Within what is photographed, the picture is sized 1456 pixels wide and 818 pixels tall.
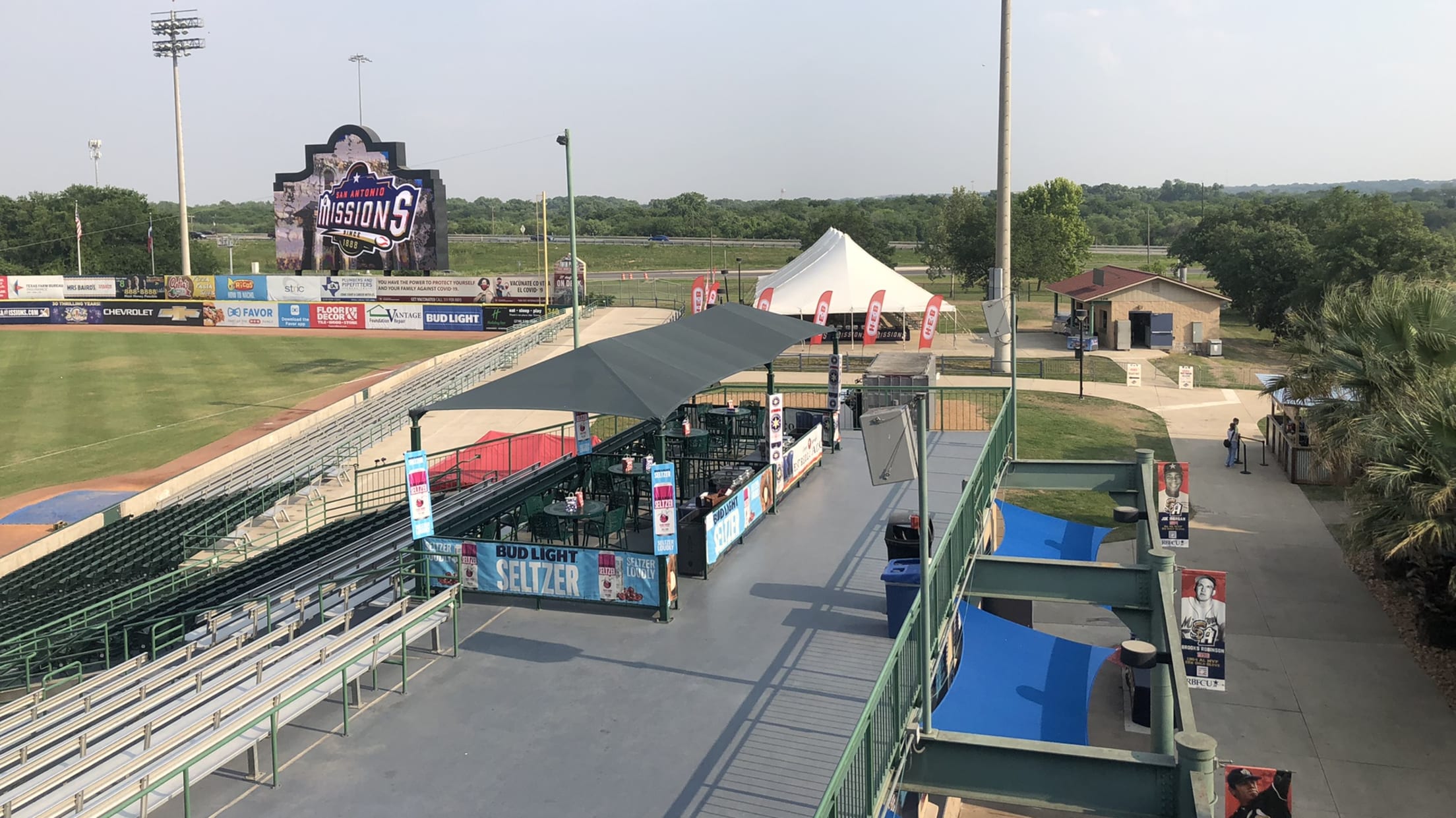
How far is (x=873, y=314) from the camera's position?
49.9 m

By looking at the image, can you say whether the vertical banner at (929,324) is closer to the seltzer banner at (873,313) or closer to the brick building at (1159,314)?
the seltzer banner at (873,313)

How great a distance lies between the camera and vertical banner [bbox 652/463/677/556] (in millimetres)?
13391

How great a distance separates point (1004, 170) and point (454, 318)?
40133mm

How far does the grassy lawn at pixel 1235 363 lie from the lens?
45747 millimetres

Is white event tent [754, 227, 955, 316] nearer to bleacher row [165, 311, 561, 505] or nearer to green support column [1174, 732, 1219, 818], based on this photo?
bleacher row [165, 311, 561, 505]

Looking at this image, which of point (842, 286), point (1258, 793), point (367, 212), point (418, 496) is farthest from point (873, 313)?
point (1258, 793)

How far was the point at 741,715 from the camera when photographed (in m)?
11.0

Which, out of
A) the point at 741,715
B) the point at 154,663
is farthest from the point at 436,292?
the point at 741,715

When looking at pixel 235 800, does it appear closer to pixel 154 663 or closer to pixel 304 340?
pixel 154 663

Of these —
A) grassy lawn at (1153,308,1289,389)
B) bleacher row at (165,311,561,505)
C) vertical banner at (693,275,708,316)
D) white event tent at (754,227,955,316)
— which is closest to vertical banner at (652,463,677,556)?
bleacher row at (165,311,561,505)

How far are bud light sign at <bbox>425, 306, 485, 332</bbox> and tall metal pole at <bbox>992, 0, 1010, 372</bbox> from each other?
3770 centimetres

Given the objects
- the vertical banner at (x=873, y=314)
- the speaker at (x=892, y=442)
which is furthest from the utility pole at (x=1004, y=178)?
the speaker at (x=892, y=442)

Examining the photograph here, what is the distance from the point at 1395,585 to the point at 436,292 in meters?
61.7

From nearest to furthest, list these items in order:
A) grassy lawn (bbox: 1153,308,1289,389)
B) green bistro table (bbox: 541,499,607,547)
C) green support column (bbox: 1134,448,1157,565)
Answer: green bistro table (bbox: 541,499,607,547)
green support column (bbox: 1134,448,1157,565)
grassy lawn (bbox: 1153,308,1289,389)
